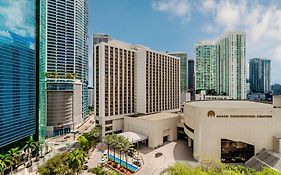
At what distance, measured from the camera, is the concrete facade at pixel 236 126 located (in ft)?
164

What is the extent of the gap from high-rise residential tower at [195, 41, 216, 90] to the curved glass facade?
13212 centimetres

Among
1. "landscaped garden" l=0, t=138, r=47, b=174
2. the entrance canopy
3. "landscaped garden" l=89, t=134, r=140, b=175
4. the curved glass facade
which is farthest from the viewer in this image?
the entrance canopy

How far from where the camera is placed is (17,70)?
53625mm

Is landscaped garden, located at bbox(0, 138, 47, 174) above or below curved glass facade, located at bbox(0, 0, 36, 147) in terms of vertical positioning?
below

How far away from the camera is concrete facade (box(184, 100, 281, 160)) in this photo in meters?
50.1

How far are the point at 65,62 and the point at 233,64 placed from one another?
372 ft

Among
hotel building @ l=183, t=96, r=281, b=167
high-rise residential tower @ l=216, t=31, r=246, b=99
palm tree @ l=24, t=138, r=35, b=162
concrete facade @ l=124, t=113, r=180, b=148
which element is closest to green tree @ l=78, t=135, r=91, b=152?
palm tree @ l=24, t=138, r=35, b=162

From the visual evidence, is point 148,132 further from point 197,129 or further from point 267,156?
point 267,156

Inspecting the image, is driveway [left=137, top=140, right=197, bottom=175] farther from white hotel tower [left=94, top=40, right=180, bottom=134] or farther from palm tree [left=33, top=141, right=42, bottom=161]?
palm tree [left=33, top=141, right=42, bottom=161]

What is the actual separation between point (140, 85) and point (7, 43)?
48860 millimetres

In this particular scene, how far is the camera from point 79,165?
40.9m

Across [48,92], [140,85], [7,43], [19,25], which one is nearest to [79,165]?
[7,43]

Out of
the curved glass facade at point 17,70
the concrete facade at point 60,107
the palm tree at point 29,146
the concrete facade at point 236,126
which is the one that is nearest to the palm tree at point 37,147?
the palm tree at point 29,146

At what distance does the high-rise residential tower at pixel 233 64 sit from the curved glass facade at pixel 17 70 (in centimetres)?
12725
